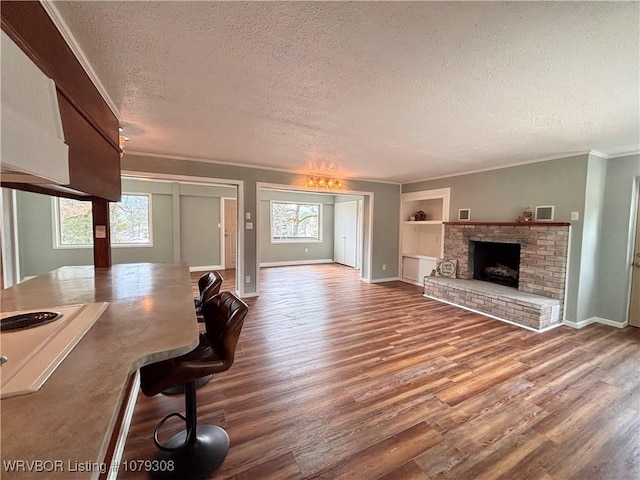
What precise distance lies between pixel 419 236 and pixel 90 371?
6.38m

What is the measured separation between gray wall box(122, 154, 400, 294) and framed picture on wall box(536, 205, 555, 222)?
2.75m

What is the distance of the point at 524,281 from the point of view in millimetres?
4020

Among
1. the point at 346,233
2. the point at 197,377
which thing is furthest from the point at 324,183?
the point at 197,377

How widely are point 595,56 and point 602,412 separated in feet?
7.74

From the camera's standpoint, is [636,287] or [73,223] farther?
[73,223]

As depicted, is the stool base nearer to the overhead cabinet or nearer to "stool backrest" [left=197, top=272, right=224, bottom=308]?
"stool backrest" [left=197, top=272, right=224, bottom=308]

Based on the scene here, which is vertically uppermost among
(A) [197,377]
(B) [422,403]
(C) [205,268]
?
(A) [197,377]

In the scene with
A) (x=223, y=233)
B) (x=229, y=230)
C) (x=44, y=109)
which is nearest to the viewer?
(x=44, y=109)

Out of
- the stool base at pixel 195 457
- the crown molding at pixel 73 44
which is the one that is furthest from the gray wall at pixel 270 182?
the stool base at pixel 195 457

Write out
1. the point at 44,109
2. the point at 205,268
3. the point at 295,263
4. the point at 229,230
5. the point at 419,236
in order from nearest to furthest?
the point at 44,109 < the point at 419,236 < the point at 205,268 < the point at 229,230 < the point at 295,263

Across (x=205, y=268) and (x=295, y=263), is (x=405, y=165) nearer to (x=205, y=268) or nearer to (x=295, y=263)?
(x=295, y=263)

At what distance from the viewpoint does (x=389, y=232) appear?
624 cm

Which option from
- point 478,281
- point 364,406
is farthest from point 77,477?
point 478,281

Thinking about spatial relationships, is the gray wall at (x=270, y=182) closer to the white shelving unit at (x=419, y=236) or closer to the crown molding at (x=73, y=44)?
the white shelving unit at (x=419, y=236)
